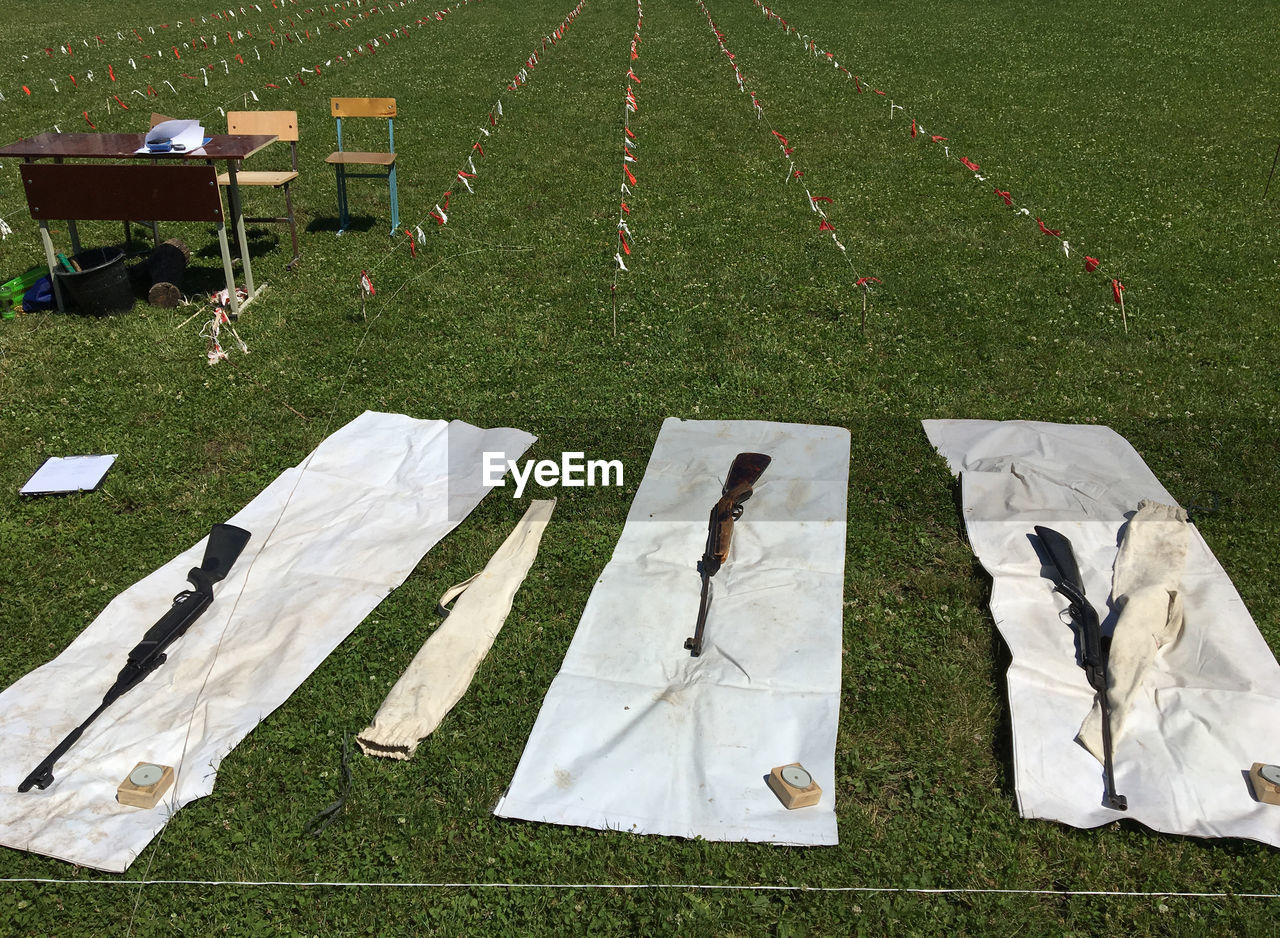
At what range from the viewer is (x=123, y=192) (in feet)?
29.3

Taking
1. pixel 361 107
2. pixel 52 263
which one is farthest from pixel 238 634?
pixel 361 107

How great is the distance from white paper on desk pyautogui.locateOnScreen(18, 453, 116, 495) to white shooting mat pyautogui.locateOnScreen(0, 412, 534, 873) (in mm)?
1287

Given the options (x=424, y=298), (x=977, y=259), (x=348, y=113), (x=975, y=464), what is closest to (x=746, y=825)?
(x=975, y=464)

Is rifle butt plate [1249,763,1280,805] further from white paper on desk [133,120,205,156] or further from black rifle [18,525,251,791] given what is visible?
white paper on desk [133,120,205,156]

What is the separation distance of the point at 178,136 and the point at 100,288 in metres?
1.65

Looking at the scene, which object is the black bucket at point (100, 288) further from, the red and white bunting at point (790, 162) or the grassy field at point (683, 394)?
the red and white bunting at point (790, 162)

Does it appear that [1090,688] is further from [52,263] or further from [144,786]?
[52,263]

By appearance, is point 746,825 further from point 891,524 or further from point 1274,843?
point 891,524

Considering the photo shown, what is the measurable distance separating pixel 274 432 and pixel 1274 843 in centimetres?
702

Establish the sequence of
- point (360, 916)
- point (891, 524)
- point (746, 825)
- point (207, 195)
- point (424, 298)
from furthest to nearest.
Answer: point (424, 298), point (207, 195), point (891, 524), point (746, 825), point (360, 916)

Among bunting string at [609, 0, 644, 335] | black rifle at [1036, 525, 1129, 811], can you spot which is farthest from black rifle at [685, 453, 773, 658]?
bunting string at [609, 0, 644, 335]

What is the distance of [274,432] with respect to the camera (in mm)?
7648

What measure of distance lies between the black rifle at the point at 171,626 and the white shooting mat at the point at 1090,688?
180 inches

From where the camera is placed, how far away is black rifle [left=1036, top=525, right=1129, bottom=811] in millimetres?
4551
